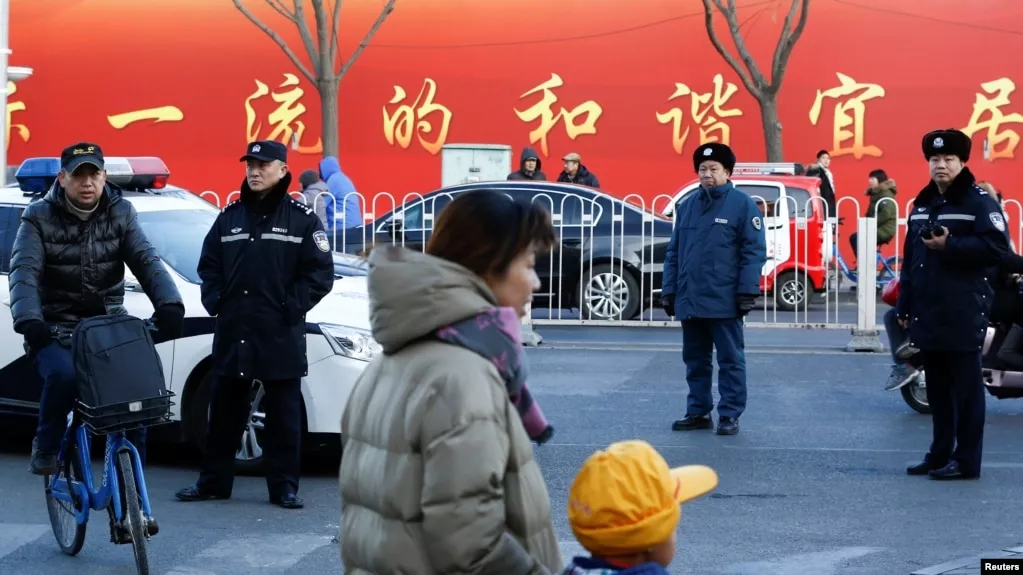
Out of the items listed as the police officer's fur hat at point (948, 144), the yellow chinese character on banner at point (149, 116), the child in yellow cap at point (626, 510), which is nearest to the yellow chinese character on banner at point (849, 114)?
the yellow chinese character on banner at point (149, 116)

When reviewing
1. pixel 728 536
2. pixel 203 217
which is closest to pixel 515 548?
pixel 728 536

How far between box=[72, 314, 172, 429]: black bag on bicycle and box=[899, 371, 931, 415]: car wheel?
6053 mm

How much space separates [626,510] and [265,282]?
16.1 ft

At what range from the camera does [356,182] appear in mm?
27016

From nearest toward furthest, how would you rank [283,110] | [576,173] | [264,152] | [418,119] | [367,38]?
[264,152]
[576,173]
[367,38]
[418,119]
[283,110]

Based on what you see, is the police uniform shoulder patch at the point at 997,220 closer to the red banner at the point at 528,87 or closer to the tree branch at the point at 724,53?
the tree branch at the point at 724,53

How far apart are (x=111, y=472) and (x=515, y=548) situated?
365 cm

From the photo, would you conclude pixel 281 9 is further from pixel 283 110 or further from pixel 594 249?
pixel 594 249

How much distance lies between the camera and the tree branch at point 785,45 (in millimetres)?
23625

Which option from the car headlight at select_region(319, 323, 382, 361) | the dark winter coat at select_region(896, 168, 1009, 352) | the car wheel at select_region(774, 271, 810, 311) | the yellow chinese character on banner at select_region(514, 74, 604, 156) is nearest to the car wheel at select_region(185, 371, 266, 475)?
the car headlight at select_region(319, 323, 382, 361)

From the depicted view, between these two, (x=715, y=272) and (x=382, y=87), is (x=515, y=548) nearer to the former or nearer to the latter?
(x=715, y=272)

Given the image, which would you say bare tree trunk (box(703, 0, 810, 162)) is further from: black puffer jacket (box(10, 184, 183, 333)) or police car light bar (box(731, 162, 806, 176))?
black puffer jacket (box(10, 184, 183, 333))

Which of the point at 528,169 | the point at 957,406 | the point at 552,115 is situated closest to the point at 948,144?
the point at 957,406

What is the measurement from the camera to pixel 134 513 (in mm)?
6086
